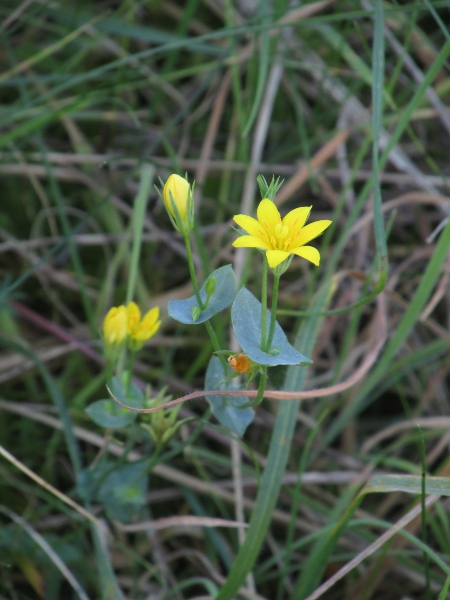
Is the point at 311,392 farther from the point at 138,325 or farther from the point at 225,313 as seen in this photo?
the point at 225,313

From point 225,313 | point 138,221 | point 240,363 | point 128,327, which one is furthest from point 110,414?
point 225,313

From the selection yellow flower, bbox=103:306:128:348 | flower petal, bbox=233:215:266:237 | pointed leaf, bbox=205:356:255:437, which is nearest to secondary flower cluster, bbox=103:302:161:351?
yellow flower, bbox=103:306:128:348

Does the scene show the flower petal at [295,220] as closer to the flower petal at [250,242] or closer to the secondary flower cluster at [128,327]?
the flower petal at [250,242]

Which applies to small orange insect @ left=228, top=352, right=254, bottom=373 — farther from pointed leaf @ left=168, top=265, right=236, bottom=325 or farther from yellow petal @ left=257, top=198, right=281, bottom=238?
yellow petal @ left=257, top=198, right=281, bottom=238

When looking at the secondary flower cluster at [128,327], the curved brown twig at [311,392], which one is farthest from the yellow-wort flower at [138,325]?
the curved brown twig at [311,392]

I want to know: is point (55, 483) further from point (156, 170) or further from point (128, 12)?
point (128, 12)
